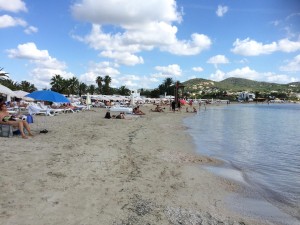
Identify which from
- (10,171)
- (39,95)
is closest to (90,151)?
(10,171)

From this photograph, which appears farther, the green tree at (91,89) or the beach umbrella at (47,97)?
the green tree at (91,89)

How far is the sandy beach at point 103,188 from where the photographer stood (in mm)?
4484

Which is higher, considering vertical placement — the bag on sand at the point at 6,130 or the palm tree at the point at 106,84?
the palm tree at the point at 106,84

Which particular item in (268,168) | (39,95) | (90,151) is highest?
(39,95)

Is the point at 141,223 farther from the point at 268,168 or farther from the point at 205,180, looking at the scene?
the point at 268,168

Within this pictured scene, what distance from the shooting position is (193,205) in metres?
5.39

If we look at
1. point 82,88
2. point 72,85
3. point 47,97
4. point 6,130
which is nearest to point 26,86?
point 72,85

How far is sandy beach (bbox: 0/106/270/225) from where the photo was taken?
448 centimetres

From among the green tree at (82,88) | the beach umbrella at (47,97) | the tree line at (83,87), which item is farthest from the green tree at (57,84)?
the beach umbrella at (47,97)

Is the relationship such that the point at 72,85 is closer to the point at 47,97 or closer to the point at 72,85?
→ the point at 72,85

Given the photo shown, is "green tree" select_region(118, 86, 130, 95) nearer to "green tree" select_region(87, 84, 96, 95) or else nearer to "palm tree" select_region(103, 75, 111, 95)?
"green tree" select_region(87, 84, 96, 95)

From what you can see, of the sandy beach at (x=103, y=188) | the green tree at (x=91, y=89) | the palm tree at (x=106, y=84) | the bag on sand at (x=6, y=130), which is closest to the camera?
the sandy beach at (x=103, y=188)

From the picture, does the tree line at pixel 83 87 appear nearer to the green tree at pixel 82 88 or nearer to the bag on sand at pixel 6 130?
the green tree at pixel 82 88

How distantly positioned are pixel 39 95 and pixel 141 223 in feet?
62.1
